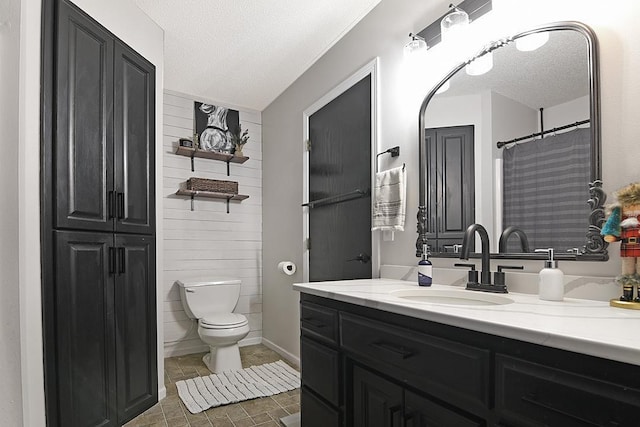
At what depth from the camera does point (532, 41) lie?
1.37 meters

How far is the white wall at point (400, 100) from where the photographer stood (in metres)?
1.12

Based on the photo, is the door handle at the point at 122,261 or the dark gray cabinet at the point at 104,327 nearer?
the dark gray cabinet at the point at 104,327

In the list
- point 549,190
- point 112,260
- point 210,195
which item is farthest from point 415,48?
point 210,195

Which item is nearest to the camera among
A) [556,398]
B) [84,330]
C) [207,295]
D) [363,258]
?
[556,398]

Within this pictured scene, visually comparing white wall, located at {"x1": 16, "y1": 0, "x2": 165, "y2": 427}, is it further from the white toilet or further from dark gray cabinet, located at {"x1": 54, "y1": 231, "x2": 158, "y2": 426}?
the white toilet

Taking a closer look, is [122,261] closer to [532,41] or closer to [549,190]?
[549,190]

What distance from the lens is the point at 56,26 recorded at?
1.62 metres

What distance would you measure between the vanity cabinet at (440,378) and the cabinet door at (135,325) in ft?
3.46

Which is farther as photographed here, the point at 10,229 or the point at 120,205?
the point at 120,205

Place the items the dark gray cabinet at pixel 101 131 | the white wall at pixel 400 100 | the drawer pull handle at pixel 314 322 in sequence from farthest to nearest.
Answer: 1. the dark gray cabinet at pixel 101 131
2. the drawer pull handle at pixel 314 322
3. the white wall at pixel 400 100

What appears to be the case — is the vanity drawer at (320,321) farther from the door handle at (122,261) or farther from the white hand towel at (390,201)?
the door handle at (122,261)

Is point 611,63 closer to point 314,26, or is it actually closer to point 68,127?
point 314,26

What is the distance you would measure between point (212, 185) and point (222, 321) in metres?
1.28

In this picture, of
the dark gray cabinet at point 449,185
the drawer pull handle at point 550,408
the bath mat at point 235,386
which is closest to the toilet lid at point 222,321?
the bath mat at point 235,386
